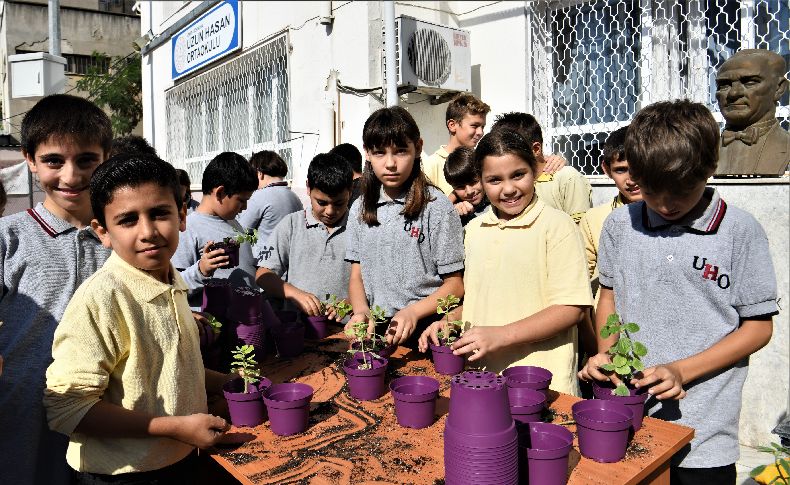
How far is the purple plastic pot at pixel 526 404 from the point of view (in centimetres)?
145

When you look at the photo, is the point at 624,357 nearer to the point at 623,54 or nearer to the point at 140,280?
the point at 140,280

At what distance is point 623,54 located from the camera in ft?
14.7

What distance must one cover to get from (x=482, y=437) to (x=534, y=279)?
959 millimetres

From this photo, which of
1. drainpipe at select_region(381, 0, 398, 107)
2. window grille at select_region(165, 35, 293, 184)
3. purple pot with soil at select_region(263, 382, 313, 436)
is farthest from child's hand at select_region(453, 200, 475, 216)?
window grille at select_region(165, 35, 293, 184)

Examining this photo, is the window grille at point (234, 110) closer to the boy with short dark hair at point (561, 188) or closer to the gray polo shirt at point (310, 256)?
the gray polo shirt at point (310, 256)

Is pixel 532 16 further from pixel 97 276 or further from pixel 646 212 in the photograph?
pixel 97 276

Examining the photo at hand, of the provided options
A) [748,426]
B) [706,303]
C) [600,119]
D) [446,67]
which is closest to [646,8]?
[600,119]

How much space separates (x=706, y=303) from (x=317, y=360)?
133 cm

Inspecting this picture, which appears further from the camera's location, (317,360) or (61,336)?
(317,360)

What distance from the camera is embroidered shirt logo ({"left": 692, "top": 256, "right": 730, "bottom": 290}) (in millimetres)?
1643

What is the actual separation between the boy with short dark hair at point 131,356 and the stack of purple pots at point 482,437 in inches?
25.2

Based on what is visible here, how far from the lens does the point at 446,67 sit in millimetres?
5277

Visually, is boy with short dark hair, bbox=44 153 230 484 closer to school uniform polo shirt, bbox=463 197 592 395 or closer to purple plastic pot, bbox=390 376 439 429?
purple plastic pot, bbox=390 376 439 429

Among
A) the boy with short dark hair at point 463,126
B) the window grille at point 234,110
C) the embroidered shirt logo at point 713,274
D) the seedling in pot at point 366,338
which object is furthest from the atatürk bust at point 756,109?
the window grille at point 234,110
